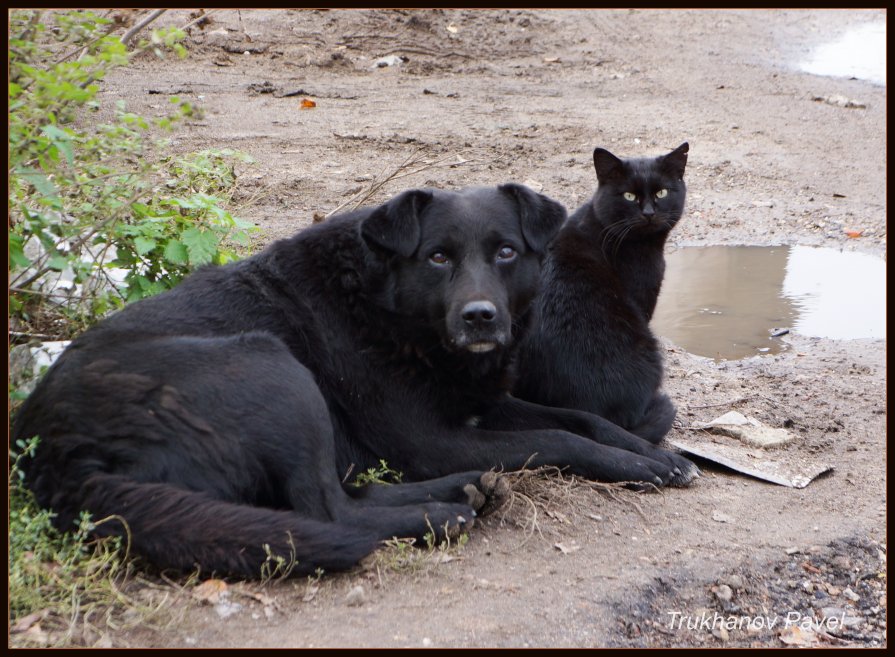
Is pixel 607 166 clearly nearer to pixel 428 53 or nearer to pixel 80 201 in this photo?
pixel 80 201

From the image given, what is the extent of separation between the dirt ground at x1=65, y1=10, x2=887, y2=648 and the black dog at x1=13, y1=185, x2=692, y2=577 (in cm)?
22

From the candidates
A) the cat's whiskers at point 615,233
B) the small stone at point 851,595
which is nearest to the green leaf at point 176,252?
the cat's whiskers at point 615,233

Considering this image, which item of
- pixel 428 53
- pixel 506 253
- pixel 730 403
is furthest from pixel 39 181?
pixel 428 53

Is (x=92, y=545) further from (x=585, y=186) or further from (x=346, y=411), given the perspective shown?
(x=585, y=186)

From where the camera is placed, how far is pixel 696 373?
6.44m

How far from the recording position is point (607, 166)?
583 centimetres

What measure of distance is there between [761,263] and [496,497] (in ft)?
16.3

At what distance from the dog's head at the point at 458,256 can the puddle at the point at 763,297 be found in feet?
9.43

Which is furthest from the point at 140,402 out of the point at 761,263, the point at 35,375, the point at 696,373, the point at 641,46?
the point at 641,46

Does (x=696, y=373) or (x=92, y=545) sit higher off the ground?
(x=92, y=545)

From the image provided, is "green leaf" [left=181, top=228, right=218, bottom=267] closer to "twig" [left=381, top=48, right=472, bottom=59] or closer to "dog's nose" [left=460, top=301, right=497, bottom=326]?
"dog's nose" [left=460, top=301, right=497, bottom=326]

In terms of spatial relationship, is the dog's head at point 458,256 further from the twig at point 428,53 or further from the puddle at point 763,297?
the twig at point 428,53

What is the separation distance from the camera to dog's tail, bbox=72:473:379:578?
11.2ft

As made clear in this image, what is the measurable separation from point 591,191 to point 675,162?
3357 mm
